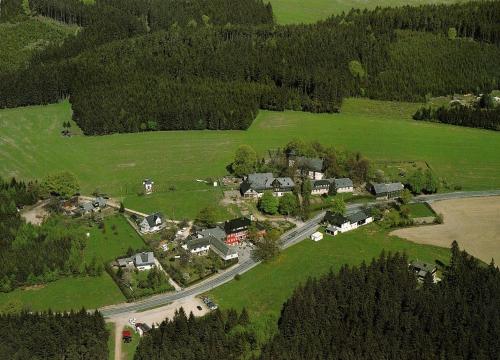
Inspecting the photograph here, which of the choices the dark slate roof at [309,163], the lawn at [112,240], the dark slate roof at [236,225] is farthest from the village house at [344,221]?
the lawn at [112,240]

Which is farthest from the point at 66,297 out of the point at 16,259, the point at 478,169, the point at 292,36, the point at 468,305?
the point at 292,36

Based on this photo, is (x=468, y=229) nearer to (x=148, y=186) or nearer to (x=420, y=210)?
(x=420, y=210)

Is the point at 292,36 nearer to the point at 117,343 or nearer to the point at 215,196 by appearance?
the point at 215,196

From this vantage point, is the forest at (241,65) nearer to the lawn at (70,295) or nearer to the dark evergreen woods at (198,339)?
the lawn at (70,295)

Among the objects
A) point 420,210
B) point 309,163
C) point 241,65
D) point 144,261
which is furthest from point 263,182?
point 241,65

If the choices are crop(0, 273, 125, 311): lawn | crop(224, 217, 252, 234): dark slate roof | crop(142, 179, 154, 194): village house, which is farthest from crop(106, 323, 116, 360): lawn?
crop(142, 179, 154, 194): village house

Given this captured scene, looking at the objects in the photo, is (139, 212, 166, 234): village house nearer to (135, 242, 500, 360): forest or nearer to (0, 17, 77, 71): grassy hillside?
(135, 242, 500, 360): forest

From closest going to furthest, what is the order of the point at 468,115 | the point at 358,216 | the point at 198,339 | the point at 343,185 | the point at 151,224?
the point at 198,339 < the point at 151,224 < the point at 358,216 < the point at 343,185 < the point at 468,115
